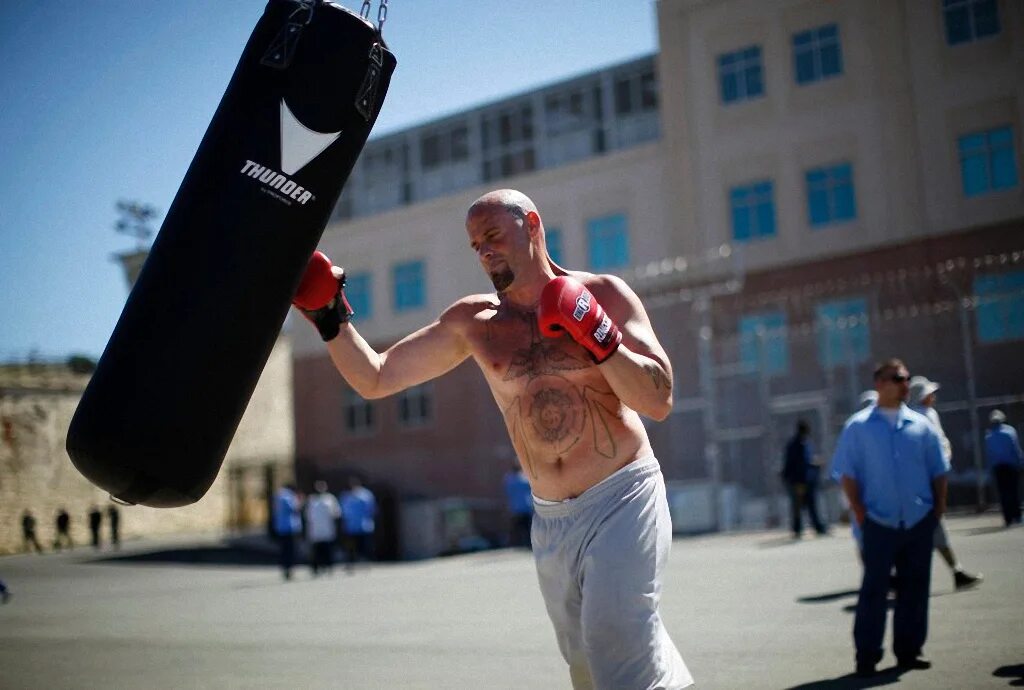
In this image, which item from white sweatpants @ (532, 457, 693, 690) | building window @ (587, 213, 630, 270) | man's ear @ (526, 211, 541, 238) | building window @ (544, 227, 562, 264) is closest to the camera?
white sweatpants @ (532, 457, 693, 690)

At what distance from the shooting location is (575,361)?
171 inches

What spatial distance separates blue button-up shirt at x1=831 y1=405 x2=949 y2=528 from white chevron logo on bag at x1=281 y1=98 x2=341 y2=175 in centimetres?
456

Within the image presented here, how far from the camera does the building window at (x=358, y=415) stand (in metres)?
35.7

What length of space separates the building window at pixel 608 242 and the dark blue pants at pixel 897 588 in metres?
23.0

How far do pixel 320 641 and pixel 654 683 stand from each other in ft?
20.8

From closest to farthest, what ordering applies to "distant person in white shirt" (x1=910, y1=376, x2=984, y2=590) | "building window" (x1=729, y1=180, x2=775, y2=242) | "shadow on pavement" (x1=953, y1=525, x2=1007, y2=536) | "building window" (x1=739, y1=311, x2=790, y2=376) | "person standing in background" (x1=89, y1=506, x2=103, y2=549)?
"distant person in white shirt" (x1=910, y1=376, x2=984, y2=590), "shadow on pavement" (x1=953, y1=525, x2=1007, y2=536), "person standing in background" (x1=89, y1=506, x2=103, y2=549), "building window" (x1=739, y1=311, x2=790, y2=376), "building window" (x1=729, y1=180, x2=775, y2=242)

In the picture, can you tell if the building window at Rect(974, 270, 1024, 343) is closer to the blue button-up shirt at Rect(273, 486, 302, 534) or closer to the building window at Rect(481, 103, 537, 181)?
the blue button-up shirt at Rect(273, 486, 302, 534)

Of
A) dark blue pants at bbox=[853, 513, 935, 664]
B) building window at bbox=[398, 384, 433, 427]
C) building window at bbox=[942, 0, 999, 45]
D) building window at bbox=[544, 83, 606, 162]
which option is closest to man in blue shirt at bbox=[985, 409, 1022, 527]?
dark blue pants at bbox=[853, 513, 935, 664]

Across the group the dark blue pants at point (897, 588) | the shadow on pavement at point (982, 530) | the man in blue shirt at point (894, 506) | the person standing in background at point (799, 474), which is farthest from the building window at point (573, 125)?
the dark blue pants at point (897, 588)

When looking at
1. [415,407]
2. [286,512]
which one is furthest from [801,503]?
[415,407]

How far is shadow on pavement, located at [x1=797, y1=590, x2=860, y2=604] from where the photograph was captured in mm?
10057

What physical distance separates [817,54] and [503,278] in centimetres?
2470

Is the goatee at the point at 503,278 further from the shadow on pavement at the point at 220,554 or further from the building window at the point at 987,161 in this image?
the shadow on pavement at the point at 220,554

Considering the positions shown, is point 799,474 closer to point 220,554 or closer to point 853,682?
point 853,682
